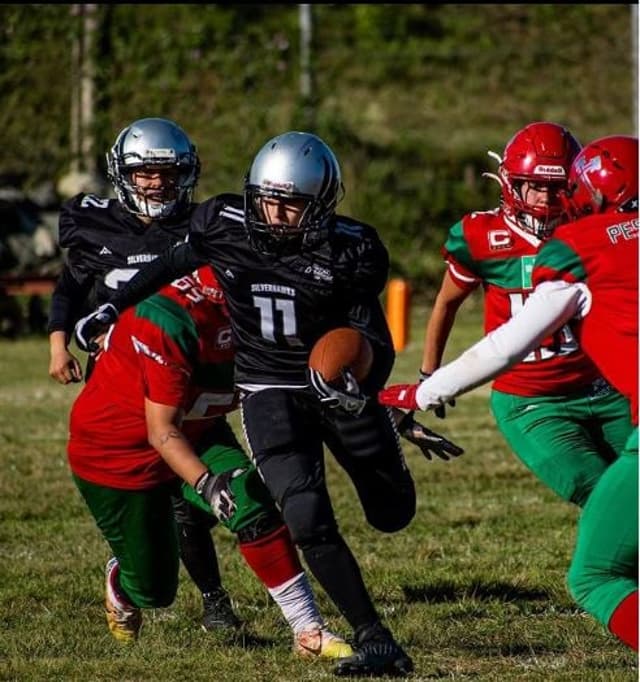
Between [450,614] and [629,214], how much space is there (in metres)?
1.99

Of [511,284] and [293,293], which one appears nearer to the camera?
[293,293]

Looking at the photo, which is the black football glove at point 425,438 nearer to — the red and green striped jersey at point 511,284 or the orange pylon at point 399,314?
the red and green striped jersey at point 511,284

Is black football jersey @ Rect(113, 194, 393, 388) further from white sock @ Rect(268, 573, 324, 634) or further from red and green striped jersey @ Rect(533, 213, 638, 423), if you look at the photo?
red and green striped jersey @ Rect(533, 213, 638, 423)

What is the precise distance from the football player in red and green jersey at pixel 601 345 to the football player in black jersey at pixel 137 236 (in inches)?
71.6

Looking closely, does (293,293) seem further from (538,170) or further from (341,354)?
(538,170)

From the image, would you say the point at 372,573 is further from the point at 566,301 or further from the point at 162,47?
the point at 162,47

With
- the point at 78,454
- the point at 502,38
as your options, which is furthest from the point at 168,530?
the point at 502,38

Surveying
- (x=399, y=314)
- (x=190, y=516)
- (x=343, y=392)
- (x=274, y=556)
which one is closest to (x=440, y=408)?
(x=343, y=392)

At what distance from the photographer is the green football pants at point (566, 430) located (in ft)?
17.5

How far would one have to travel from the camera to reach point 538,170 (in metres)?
5.40

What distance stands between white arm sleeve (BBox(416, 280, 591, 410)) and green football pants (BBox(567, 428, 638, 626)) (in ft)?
1.08

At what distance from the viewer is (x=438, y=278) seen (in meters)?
19.8

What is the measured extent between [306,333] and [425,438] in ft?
1.53

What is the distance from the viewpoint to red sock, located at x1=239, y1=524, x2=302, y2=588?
4863mm
